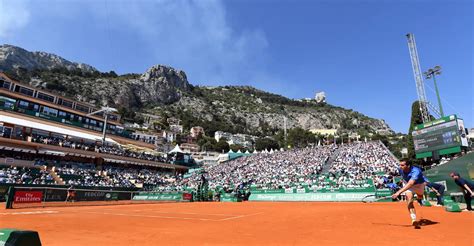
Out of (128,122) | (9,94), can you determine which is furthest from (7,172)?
(128,122)

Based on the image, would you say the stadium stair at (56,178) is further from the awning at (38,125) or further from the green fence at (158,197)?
the awning at (38,125)

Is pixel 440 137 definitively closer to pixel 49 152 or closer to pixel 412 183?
pixel 412 183

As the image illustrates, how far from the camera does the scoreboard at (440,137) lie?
3350cm

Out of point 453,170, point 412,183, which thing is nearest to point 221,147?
point 453,170

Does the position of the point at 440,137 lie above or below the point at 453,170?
above

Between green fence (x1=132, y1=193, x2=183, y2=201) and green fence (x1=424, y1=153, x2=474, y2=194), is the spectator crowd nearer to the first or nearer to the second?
green fence (x1=132, y1=193, x2=183, y2=201)

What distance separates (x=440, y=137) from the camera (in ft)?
117

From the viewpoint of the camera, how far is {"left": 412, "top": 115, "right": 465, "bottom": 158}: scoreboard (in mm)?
33500

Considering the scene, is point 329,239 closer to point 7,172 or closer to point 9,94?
point 7,172

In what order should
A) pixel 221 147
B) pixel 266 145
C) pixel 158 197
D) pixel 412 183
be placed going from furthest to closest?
pixel 266 145 → pixel 221 147 → pixel 158 197 → pixel 412 183

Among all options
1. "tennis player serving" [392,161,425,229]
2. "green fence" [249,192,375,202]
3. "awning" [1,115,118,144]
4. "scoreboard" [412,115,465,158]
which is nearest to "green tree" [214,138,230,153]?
"awning" [1,115,118,144]

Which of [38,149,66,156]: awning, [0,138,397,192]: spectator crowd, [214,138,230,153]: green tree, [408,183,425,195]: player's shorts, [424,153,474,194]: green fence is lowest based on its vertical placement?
[408,183,425,195]: player's shorts

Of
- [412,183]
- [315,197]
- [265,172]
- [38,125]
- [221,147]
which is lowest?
[315,197]

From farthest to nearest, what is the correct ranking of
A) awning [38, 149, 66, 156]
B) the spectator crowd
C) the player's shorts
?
awning [38, 149, 66, 156] < the spectator crowd < the player's shorts
